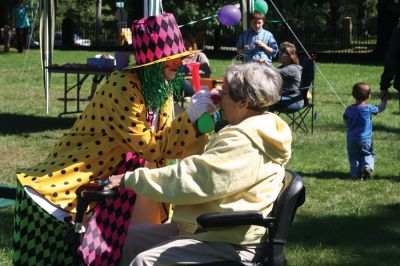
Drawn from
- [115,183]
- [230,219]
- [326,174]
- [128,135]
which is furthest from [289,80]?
[230,219]

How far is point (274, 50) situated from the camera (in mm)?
11484

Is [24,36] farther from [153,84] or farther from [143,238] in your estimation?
[143,238]

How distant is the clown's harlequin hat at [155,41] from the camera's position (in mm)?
3959

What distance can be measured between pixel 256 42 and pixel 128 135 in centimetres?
766

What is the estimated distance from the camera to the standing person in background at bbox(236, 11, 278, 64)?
37.0 ft

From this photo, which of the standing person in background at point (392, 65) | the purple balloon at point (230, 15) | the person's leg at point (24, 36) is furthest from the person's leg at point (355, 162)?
the person's leg at point (24, 36)

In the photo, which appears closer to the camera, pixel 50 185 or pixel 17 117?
pixel 50 185

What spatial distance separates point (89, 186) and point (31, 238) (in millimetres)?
512

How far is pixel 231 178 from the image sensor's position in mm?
3328

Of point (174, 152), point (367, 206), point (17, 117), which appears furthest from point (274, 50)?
point (174, 152)

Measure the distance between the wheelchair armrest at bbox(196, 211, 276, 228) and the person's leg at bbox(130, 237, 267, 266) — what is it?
0.18 m

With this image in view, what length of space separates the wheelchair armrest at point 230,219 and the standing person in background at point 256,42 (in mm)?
8111

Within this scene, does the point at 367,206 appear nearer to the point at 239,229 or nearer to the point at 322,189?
the point at 322,189

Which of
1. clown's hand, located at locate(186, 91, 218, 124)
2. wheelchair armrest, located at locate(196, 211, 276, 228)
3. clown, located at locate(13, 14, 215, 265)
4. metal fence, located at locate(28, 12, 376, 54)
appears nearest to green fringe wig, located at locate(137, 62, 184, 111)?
clown, located at locate(13, 14, 215, 265)
